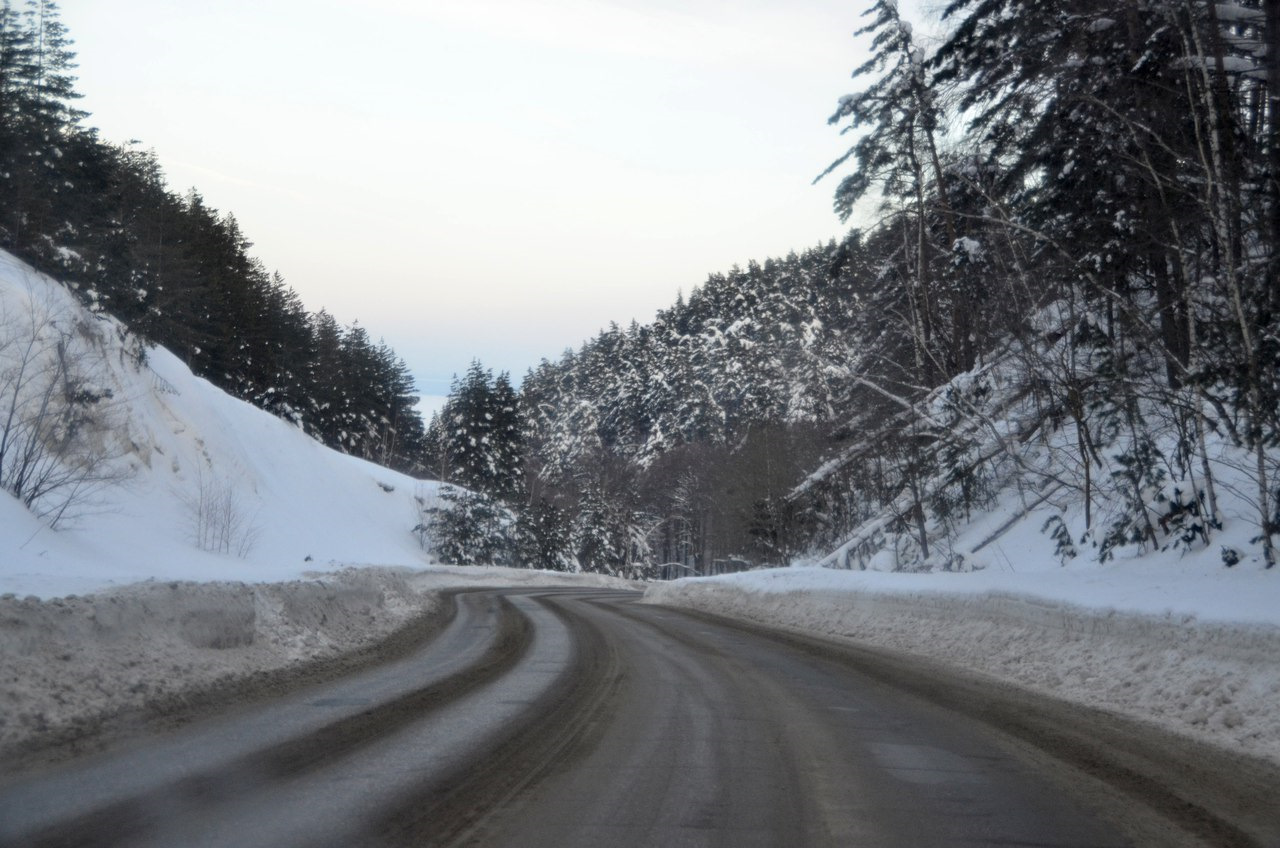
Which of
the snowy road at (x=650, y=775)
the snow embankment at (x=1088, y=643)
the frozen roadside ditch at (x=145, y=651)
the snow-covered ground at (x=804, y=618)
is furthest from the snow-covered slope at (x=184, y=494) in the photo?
the snow embankment at (x=1088, y=643)

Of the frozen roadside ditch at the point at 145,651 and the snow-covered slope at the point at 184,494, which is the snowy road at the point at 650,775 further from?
the snow-covered slope at the point at 184,494

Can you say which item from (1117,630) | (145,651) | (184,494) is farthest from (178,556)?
(1117,630)

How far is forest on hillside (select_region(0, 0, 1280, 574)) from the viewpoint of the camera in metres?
11.9

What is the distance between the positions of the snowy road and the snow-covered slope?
3.29 metres

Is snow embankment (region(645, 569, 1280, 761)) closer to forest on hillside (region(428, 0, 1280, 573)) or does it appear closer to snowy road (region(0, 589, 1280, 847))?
snowy road (region(0, 589, 1280, 847))

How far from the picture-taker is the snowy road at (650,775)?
15.5ft

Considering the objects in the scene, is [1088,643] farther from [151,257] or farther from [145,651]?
[151,257]

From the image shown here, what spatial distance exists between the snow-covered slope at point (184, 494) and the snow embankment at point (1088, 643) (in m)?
9.24

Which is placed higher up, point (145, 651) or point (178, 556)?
point (178, 556)

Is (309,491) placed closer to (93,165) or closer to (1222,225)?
(93,165)

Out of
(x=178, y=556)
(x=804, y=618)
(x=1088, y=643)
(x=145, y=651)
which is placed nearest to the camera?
(x=145, y=651)

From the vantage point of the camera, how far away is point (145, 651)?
8.28 m

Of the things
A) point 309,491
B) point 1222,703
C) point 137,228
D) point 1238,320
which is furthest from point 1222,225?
point 137,228

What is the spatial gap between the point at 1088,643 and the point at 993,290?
34.5 feet
